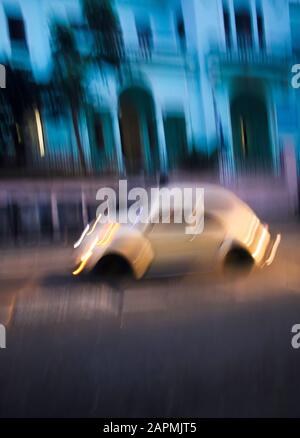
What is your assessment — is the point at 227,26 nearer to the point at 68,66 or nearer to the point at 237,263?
the point at 68,66

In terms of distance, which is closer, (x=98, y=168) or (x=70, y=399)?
(x=98, y=168)

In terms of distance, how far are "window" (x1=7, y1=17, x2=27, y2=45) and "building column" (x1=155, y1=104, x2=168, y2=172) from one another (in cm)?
56

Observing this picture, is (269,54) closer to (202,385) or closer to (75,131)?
(75,131)

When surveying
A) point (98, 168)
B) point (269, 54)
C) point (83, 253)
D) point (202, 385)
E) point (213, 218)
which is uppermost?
point (269, 54)

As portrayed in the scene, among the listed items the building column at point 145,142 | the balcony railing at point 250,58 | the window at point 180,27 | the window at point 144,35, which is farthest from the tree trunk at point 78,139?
the balcony railing at point 250,58

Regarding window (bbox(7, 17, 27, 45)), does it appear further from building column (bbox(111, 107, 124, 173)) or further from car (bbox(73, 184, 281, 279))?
car (bbox(73, 184, 281, 279))

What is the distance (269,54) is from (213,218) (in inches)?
27.3

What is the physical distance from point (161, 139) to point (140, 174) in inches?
6.5

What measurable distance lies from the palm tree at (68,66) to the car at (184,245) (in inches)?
18.1

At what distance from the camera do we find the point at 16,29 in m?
1.52

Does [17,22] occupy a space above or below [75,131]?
above

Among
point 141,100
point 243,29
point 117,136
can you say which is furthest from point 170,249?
point 243,29

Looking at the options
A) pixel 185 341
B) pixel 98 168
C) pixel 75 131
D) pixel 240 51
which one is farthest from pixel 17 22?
pixel 185 341
